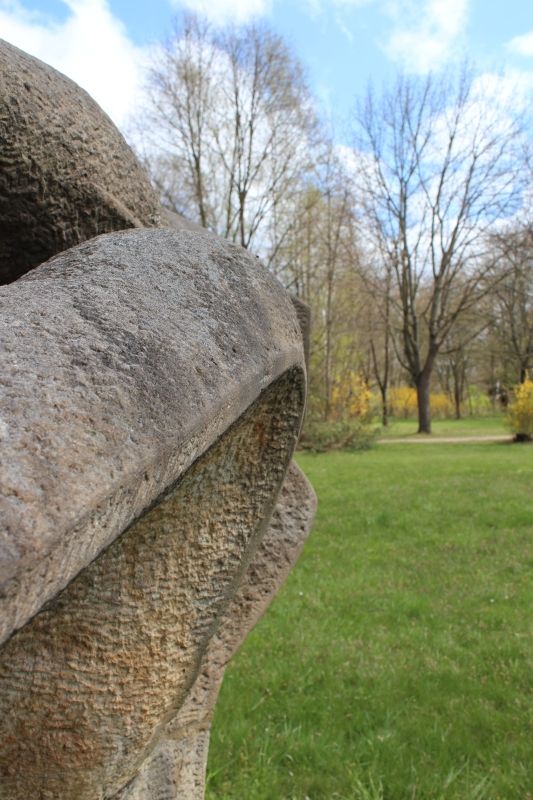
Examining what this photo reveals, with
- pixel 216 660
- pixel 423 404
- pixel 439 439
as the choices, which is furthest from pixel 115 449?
pixel 423 404

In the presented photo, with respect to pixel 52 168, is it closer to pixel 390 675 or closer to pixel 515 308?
pixel 390 675

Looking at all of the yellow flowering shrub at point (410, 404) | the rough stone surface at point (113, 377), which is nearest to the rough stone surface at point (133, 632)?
the rough stone surface at point (113, 377)

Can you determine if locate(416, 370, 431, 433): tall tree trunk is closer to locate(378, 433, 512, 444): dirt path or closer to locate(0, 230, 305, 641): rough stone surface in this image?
locate(378, 433, 512, 444): dirt path

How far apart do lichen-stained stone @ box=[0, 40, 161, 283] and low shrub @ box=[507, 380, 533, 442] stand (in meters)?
16.7

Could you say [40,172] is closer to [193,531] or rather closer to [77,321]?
[77,321]

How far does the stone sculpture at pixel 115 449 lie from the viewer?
0.73 m

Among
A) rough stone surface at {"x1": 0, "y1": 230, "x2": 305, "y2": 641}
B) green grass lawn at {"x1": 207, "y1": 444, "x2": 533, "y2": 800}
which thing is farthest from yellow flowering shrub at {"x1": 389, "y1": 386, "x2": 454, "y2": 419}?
rough stone surface at {"x1": 0, "y1": 230, "x2": 305, "y2": 641}

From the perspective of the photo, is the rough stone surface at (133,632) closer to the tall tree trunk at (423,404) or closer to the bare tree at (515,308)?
the tall tree trunk at (423,404)

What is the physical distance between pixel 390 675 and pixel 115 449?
318 centimetres

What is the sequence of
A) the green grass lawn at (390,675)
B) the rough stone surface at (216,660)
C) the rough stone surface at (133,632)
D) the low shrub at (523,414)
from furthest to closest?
the low shrub at (523,414) < the green grass lawn at (390,675) < the rough stone surface at (216,660) < the rough stone surface at (133,632)

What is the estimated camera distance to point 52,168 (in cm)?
125

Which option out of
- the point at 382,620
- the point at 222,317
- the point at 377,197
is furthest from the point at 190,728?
the point at 377,197

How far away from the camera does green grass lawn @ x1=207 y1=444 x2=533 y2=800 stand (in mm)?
2662

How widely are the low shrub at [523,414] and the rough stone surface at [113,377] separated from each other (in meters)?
16.9
